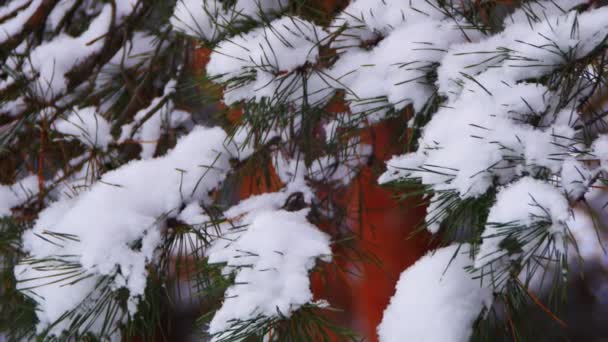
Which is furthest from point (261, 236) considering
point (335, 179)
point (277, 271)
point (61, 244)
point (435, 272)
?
point (335, 179)

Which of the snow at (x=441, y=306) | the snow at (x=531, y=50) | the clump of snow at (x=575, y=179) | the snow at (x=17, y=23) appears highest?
the snow at (x=17, y=23)

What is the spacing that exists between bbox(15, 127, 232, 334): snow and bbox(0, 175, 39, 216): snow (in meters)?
0.18

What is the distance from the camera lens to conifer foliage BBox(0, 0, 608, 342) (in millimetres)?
655

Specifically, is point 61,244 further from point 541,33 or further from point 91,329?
point 541,33

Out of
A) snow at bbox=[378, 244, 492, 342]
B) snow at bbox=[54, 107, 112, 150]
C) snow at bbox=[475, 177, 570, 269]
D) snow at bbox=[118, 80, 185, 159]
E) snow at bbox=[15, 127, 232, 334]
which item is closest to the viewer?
snow at bbox=[475, 177, 570, 269]

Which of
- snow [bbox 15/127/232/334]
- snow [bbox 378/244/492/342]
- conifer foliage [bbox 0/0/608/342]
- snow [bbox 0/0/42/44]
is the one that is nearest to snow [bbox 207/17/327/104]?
conifer foliage [bbox 0/0/608/342]

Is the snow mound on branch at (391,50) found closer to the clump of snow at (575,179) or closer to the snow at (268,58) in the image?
the snow at (268,58)

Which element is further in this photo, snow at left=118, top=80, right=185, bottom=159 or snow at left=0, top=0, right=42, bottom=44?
snow at left=118, top=80, right=185, bottom=159

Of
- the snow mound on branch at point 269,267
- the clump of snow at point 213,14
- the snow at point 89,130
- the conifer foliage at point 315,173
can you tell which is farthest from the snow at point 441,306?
the snow at point 89,130

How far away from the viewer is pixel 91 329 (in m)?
0.90

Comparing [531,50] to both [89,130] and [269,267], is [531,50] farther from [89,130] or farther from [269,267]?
[89,130]

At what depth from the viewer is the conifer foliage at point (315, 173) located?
0.66 metres

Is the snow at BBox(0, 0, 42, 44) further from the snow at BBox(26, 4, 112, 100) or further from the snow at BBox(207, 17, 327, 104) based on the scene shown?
the snow at BBox(207, 17, 327, 104)

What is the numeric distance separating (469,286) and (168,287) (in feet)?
1.56
